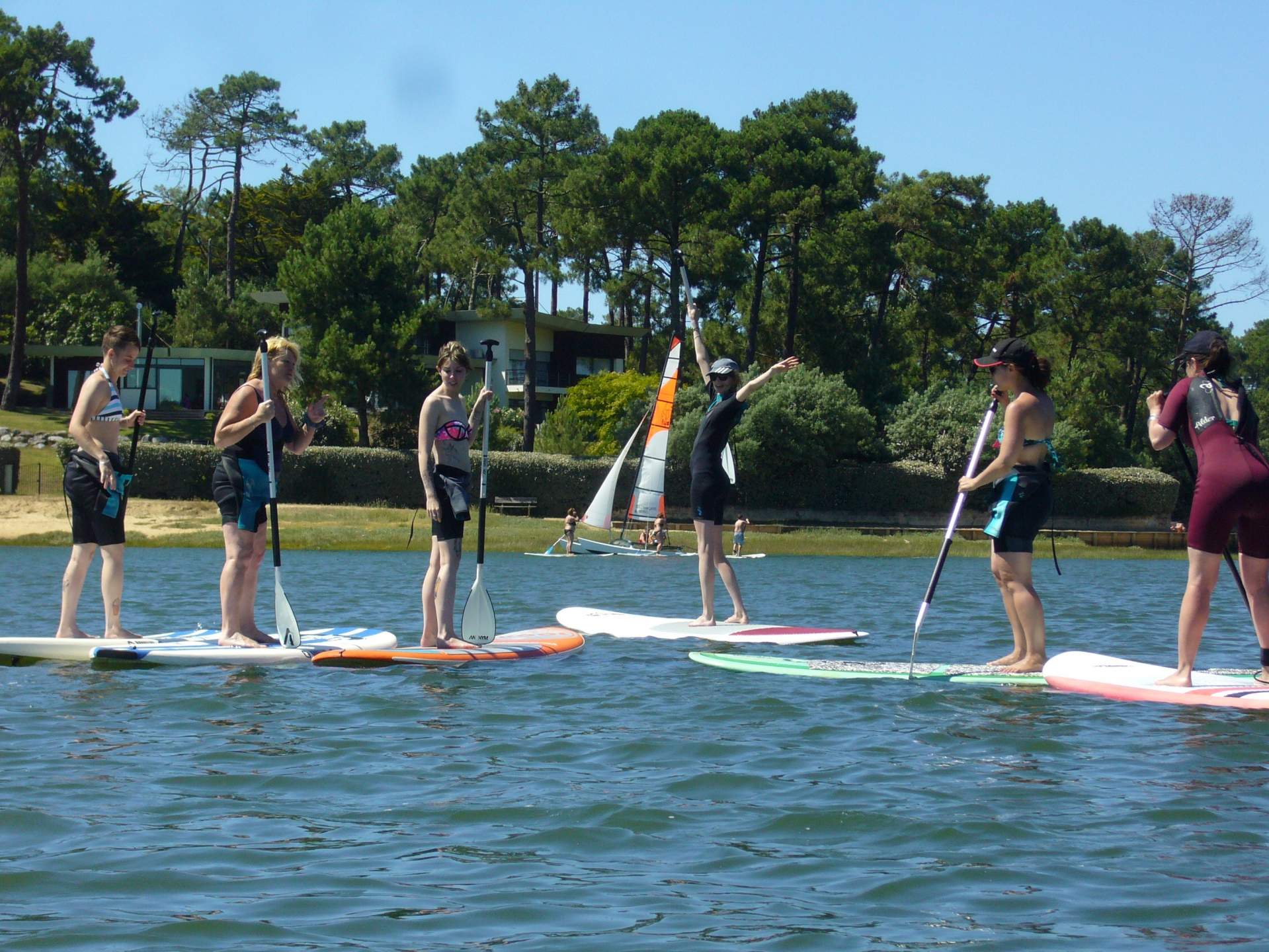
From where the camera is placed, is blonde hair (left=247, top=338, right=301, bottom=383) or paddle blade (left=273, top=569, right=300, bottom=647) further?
paddle blade (left=273, top=569, right=300, bottom=647)

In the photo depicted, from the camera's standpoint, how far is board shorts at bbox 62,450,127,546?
981 cm

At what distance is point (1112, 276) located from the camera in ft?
208

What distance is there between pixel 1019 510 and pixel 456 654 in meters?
4.21

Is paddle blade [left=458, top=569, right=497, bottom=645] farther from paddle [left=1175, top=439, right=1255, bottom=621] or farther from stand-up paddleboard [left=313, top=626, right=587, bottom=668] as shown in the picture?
paddle [left=1175, top=439, right=1255, bottom=621]

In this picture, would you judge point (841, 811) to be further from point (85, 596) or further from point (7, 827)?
point (85, 596)

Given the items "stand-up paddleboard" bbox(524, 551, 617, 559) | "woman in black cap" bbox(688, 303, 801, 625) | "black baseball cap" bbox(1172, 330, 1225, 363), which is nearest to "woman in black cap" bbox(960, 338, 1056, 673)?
"black baseball cap" bbox(1172, 330, 1225, 363)

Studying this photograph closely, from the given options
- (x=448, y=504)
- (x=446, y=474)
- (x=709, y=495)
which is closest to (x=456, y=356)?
(x=446, y=474)

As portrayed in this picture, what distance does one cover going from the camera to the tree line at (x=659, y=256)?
53906 mm

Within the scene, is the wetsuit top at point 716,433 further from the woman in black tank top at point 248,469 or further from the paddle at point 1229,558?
the paddle at point 1229,558

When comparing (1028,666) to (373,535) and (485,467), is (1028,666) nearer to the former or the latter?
(485,467)

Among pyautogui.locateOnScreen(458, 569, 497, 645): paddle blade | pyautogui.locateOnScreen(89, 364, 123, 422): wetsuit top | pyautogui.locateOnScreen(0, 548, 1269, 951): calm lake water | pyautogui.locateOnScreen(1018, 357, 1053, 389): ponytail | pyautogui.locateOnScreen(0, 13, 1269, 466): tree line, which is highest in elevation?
pyautogui.locateOnScreen(0, 13, 1269, 466): tree line

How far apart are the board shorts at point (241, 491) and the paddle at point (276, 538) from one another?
4.0 inches

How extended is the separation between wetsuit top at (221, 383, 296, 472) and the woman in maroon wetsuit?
20.4ft

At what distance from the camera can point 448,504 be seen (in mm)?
10266
